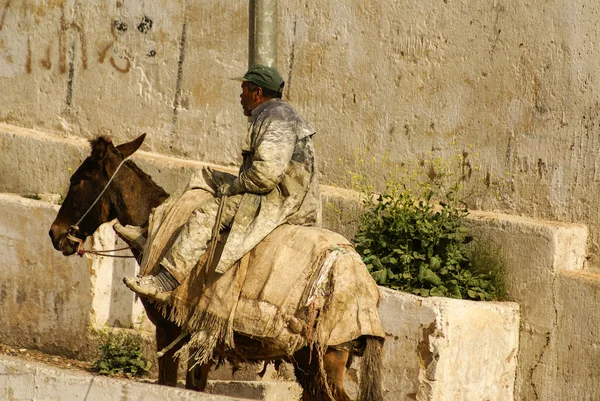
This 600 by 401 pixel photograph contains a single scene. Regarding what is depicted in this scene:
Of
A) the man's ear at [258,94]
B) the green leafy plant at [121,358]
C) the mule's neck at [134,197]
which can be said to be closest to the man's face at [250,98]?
the man's ear at [258,94]

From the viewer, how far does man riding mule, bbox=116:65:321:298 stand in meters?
6.92

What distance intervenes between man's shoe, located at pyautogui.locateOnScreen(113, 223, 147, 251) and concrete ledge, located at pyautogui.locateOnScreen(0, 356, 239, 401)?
112cm

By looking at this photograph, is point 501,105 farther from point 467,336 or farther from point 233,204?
point 233,204

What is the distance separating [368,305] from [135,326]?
3736 millimetres

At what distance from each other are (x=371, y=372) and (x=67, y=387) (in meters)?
1.78

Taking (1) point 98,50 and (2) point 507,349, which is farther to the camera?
(1) point 98,50

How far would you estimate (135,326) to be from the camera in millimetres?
9859

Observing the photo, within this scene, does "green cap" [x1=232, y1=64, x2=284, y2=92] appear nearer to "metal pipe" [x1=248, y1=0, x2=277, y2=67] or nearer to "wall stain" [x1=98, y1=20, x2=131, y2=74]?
"metal pipe" [x1=248, y1=0, x2=277, y2=67]

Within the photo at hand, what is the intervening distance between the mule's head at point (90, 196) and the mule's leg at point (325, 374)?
77.3 inches

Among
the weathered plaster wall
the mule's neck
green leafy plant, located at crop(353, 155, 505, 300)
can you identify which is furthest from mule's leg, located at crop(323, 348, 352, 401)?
the weathered plaster wall

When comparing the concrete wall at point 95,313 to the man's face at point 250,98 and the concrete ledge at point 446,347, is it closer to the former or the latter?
the concrete ledge at point 446,347

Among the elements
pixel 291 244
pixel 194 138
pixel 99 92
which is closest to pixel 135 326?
pixel 194 138

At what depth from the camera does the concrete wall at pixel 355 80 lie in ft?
27.1

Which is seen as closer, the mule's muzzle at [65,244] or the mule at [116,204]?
the mule at [116,204]
